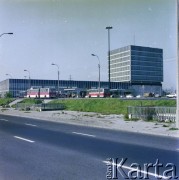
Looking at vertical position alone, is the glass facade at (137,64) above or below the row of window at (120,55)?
below

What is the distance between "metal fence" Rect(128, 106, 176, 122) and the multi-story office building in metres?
80.5

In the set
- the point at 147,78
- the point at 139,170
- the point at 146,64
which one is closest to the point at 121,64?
the point at 146,64

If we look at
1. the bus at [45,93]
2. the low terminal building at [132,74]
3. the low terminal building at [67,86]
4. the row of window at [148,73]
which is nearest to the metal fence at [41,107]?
the bus at [45,93]

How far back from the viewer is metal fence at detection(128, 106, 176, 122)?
22.1m

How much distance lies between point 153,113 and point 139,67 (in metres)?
94.2

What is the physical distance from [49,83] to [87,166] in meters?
140

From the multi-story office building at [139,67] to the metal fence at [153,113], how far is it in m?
80.5

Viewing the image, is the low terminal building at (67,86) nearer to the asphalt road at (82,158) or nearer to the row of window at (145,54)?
the row of window at (145,54)

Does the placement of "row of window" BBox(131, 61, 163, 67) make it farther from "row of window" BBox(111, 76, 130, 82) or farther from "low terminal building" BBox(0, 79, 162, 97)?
"low terminal building" BBox(0, 79, 162, 97)

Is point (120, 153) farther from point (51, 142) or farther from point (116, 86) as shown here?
point (116, 86)

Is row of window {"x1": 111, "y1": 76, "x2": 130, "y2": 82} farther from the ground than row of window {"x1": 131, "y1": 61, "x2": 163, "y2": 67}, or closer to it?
closer to it

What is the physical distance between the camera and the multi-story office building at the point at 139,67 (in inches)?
4237

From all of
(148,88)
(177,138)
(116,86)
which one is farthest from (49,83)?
(177,138)

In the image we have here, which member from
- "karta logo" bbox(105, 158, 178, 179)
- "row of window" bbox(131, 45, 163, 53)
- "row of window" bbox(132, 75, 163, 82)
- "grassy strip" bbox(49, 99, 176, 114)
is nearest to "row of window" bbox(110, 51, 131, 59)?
"row of window" bbox(131, 45, 163, 53)
